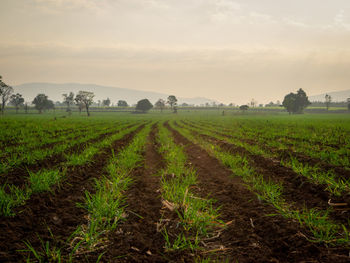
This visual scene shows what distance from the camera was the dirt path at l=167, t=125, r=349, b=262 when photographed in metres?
2.80

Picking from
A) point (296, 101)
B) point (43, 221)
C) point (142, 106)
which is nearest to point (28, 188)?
point (43, 221)

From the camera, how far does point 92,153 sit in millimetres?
9391

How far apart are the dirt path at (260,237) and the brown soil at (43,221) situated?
109 inches

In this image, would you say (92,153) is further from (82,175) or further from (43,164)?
(82,175)

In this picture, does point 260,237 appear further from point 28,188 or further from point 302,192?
point 28,188

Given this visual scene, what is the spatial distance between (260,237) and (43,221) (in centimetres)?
393

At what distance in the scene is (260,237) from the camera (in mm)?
3326

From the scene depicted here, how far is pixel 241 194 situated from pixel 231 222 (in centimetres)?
151

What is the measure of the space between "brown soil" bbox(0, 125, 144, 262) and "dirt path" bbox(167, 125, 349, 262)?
9.11ft

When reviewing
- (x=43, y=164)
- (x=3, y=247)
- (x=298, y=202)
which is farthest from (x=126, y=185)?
(x=298, y=202)

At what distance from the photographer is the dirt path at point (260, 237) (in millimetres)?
2799

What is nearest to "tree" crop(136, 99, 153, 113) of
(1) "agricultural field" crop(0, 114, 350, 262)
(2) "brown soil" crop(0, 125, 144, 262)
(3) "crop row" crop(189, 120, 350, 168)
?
(3) "crop row" crop(189, 120, 350, 168)

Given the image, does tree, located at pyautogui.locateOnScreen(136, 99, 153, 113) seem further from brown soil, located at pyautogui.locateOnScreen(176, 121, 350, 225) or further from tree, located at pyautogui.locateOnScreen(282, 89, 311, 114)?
brown soil, located at pyautogui.locateOnScreen(176, 121, 350, 225)

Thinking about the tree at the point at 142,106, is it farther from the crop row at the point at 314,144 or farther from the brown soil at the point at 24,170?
the brown soil at the point at 24,170
